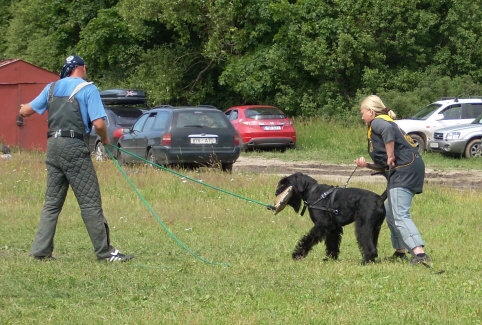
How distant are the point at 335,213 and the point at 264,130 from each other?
19403mm

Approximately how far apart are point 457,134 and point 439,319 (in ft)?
60.4

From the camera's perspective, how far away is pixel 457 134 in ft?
77.5

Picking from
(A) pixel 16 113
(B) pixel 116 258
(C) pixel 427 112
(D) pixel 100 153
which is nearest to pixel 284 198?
(B) pixel 116 258

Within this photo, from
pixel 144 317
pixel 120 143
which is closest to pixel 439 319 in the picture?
pixel 144 317

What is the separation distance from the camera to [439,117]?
84.0 ft

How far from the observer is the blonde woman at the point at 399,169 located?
824 cm

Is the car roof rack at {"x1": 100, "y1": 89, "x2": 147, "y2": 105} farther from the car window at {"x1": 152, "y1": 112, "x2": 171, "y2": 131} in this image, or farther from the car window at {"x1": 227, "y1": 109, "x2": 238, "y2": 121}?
the car window at {"x1": 152, "y1": 112, "x2": 171, "y2": 131}

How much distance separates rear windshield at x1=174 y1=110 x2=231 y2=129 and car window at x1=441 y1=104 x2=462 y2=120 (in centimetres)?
963

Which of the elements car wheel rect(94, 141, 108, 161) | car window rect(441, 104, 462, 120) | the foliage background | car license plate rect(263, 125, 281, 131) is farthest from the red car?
car wheel rect(94, 141, 108, 161)

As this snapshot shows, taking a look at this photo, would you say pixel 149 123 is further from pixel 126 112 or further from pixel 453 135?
pixel 453 135

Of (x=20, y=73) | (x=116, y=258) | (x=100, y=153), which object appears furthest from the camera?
(x=20, y=73)

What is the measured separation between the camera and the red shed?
2209 centimetres

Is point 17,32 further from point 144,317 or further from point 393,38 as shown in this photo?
point 144,317

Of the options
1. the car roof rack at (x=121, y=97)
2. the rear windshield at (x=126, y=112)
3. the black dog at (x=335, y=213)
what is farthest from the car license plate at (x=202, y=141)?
the black dog at (x=335, y=213)
